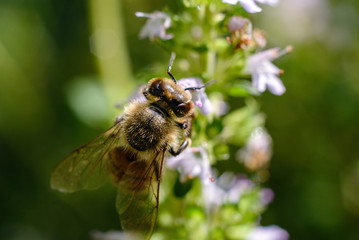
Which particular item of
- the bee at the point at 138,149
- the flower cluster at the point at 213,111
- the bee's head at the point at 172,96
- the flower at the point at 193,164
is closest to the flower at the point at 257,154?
the flower cluster at the point at 213,111

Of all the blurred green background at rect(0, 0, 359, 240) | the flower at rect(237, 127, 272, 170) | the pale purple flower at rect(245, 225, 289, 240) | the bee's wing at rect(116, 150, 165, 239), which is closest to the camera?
the bee's wing at rect(116, 150, 165, 239)

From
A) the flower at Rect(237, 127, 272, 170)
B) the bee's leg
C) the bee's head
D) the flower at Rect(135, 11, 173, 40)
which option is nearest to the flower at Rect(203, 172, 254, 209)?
the flower at Rect(237, 127, 272, 170)

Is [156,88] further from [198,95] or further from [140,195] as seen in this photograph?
[140,195]

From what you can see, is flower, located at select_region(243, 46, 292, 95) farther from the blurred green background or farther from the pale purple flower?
the blurred green background

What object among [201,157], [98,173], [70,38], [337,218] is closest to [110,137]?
[98,173]

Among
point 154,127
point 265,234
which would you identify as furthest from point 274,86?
point 265,234

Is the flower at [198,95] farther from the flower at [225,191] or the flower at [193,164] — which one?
the flower at [225,191]

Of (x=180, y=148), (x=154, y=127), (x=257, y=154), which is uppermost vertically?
(x=154, y=127)
